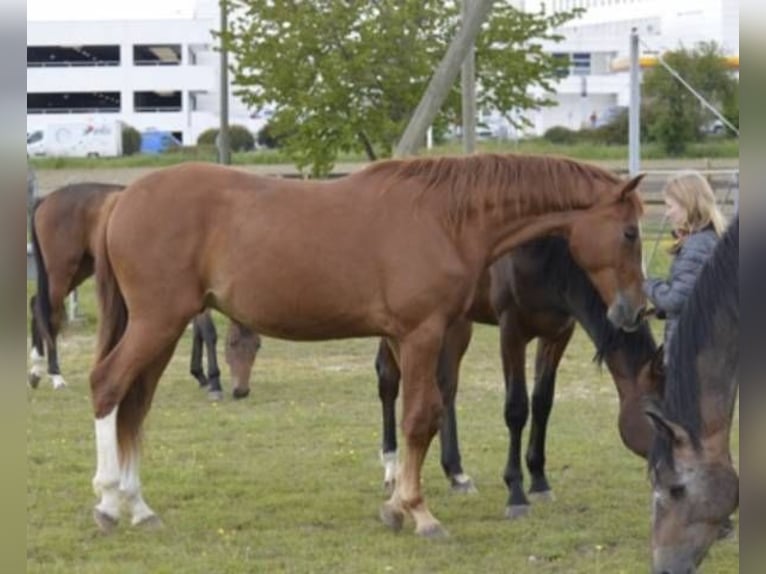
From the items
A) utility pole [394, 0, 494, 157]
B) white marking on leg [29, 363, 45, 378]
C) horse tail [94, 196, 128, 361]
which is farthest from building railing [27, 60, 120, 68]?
horse tail [94, 196, 128, 361]

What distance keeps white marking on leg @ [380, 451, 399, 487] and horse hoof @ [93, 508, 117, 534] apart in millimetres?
1592

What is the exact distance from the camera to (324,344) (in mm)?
14375

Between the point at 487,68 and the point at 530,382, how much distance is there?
11607mm

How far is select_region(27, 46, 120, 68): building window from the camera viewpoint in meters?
37.1

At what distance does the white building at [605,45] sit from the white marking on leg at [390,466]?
29556mm

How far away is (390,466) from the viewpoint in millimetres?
6914

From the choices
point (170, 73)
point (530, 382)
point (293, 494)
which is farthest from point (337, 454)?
point (170, 73)

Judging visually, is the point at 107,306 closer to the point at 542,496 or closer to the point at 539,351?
the point at 539,351

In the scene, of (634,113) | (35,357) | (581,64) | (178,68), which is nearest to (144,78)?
(178,68)

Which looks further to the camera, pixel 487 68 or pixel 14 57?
pixel 487 68

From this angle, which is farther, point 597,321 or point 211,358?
point 211,358

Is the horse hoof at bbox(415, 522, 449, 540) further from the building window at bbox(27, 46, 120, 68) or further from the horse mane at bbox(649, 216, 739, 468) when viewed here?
the building window at bbox(27, 46, 120, 68)

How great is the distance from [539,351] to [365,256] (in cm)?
140

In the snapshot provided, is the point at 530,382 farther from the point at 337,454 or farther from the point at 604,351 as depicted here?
the point at 604,351
